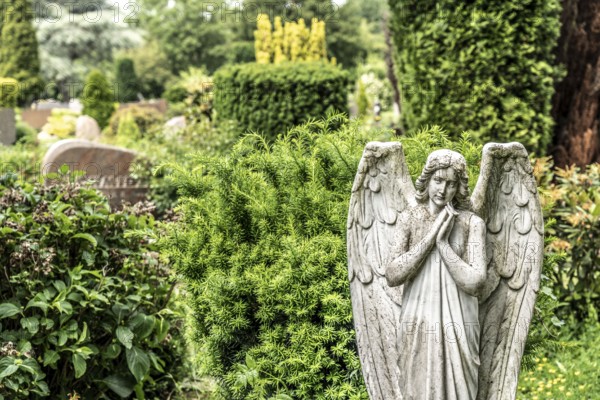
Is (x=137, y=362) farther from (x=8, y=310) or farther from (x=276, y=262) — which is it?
(x=276, y=262)

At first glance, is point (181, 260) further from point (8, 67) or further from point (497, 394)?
point (8, 67)

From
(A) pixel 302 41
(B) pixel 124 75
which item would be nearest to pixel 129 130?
(A) pixel 302 41

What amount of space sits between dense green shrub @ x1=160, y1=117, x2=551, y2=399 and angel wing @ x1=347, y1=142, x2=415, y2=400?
2.38 ft

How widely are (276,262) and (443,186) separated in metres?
1.50

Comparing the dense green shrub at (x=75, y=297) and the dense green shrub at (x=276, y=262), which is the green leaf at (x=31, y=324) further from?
the dense green shrub at (x=276, y=262)

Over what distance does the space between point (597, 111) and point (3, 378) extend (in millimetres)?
7461

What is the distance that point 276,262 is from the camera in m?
4.41

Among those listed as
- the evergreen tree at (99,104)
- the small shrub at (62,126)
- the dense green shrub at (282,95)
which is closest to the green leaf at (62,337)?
the dense green shrub at (282,95)

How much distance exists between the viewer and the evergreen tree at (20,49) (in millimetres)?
27219

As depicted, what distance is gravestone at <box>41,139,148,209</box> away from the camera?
389 inches

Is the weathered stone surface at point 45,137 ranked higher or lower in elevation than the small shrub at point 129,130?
lower

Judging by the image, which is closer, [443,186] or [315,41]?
[443,186]

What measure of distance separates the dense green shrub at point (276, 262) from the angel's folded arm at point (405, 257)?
998 millimetres

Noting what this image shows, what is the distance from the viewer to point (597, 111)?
30.9 ft
